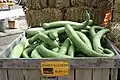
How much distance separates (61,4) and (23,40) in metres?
0.78

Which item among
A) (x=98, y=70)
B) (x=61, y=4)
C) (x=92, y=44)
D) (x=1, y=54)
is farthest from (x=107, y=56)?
(x=61, y=4)

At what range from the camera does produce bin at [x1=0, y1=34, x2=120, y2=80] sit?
3.93 ft

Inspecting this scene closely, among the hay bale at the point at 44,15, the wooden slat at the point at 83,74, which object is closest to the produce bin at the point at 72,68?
the wooden slat at the point at 83,74

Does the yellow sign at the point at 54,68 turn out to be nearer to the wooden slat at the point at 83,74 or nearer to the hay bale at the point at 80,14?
the wooden slat at the point at 83,74

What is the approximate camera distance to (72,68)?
1.22 m

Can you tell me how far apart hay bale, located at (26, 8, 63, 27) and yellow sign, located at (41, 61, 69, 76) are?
1.08m

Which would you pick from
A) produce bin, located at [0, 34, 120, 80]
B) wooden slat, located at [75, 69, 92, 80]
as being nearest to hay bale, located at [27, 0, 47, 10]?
produce bin, located at [0, 34, 120, 80]

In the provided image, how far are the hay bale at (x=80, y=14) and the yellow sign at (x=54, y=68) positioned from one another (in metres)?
1.06

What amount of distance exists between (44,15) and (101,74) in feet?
3.96

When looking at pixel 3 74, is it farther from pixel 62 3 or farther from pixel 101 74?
pixel 62 3

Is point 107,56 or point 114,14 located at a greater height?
point 114,14

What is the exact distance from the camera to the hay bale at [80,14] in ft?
7.09

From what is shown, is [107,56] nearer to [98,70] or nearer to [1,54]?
[98,70]

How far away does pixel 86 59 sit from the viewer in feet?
3.94
